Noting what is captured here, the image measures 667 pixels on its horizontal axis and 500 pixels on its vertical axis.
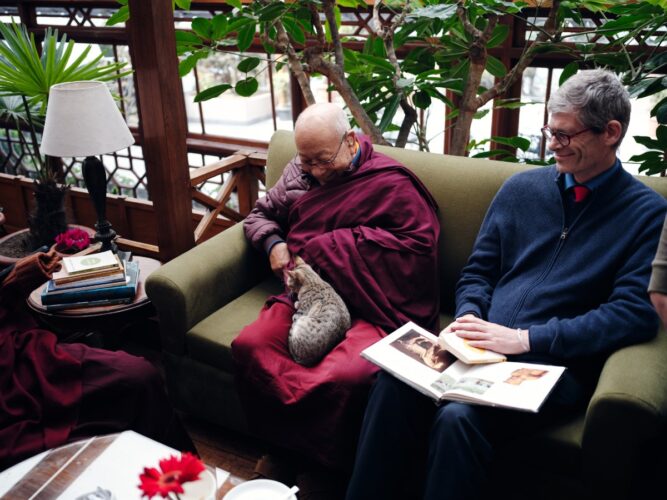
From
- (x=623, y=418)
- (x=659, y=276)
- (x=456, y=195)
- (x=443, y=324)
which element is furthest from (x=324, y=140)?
(x=623, y=418)

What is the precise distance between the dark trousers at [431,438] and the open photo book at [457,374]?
5 centimetres

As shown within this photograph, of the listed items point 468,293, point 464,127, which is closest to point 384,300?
point 468,293

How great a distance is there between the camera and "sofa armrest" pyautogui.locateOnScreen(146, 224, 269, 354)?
2162 mm

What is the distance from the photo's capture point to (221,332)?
217 centimetres

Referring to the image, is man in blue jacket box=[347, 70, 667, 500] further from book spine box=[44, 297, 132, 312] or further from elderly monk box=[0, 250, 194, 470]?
book spine box=[44, 297, 132, 312]

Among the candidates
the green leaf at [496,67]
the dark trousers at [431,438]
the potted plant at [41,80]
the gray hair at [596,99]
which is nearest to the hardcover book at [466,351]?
the dark trousers at [431,438]

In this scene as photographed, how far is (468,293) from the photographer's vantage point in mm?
1957

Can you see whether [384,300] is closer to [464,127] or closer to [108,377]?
[108,377]

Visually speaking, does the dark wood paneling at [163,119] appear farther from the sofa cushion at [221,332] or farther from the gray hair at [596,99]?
the gray hair at [596,99]

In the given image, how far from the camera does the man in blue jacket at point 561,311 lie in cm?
161

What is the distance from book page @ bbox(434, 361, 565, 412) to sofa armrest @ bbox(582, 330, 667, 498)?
127mm

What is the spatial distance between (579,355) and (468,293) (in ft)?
1.28

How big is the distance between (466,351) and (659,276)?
510 millimetres

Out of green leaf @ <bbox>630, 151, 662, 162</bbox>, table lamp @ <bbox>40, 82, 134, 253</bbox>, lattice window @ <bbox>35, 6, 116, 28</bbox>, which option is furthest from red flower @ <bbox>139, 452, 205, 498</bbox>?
lattice window @ <bbox>35, 6, 116, 28</bbox>
